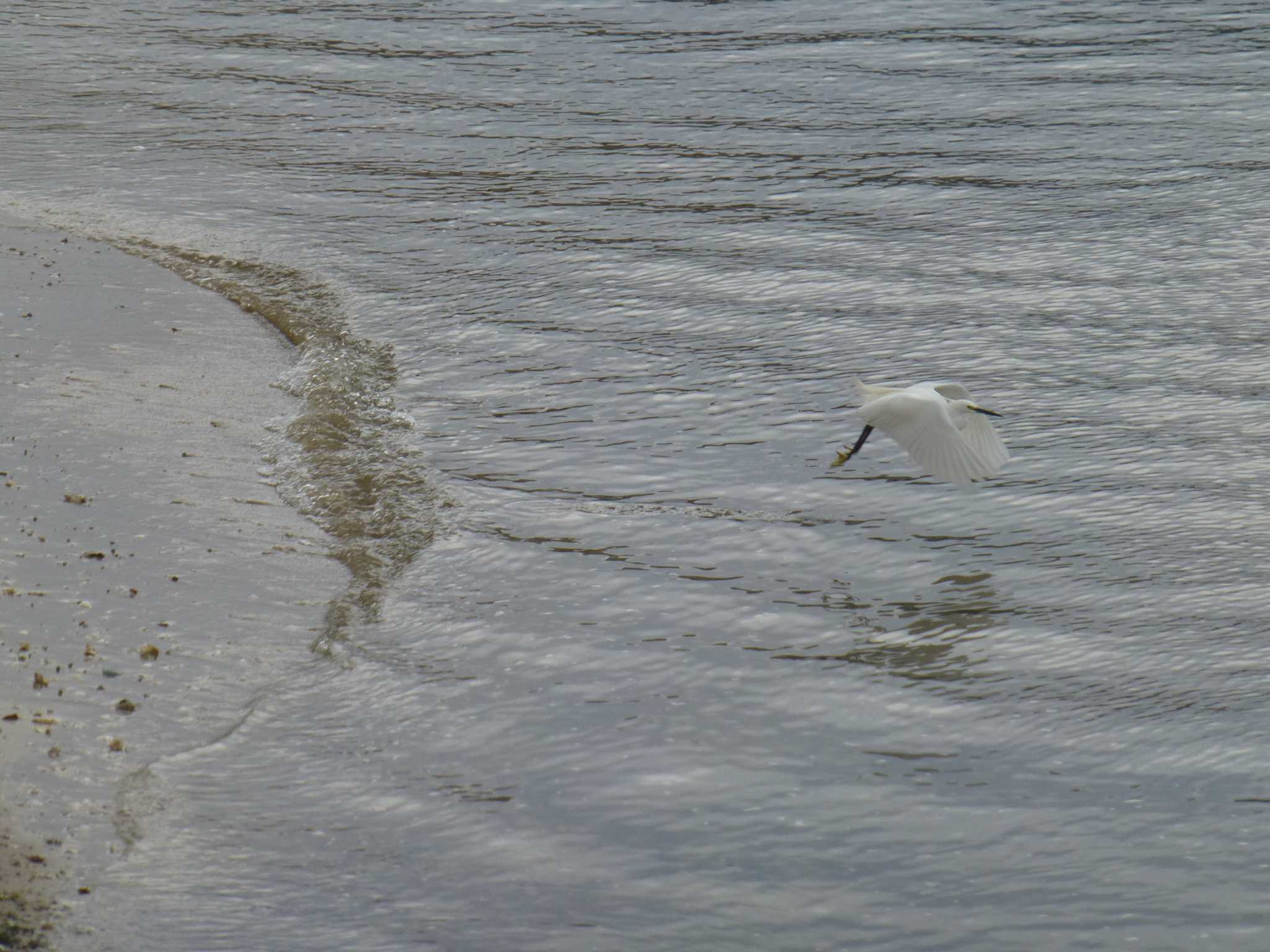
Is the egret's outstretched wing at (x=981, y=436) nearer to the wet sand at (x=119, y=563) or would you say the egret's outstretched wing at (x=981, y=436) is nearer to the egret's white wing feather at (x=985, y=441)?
the egret's white wing feather at (x=985, y=441)

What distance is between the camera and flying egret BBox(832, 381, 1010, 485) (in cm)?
395

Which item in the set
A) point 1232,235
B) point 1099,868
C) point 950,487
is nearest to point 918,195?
point 1232,235

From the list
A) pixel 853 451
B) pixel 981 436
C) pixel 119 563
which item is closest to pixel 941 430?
pixel 981 436

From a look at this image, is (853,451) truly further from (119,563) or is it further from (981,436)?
(119,563)

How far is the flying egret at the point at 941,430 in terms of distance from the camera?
3.95 metres

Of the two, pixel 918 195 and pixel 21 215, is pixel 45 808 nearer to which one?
pixel 21 215

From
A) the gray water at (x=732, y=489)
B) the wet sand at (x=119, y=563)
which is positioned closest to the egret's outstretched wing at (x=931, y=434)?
the gray water at (x=732, y=489)

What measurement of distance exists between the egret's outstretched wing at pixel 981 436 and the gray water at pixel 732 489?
0.42 ft

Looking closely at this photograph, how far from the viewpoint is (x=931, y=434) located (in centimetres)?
395

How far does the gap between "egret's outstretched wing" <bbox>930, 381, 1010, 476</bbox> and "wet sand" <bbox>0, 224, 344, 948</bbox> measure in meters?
1.61

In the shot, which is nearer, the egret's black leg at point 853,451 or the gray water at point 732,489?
the gray water at point 732,489

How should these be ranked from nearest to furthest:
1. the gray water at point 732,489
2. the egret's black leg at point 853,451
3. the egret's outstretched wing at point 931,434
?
the gray water at point 732,489
the egret's outstretched wing at point 931,434
the egret's black leg at point 853,451

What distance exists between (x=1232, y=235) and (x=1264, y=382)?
1312 mm

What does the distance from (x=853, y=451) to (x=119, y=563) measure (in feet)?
6.15
